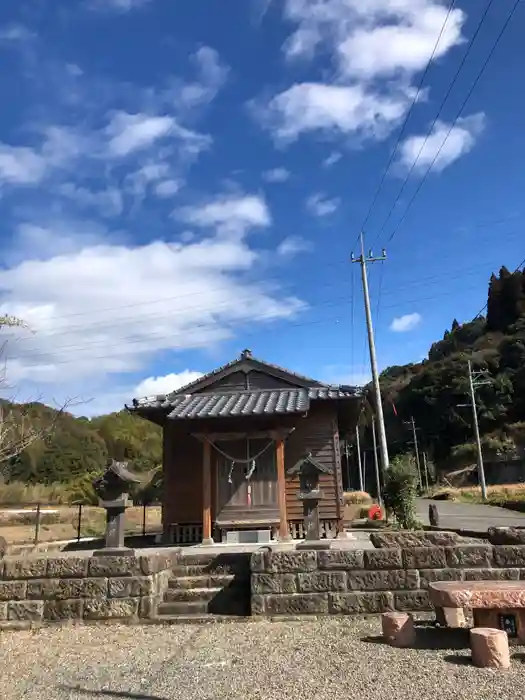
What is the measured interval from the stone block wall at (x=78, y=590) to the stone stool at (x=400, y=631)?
289cm

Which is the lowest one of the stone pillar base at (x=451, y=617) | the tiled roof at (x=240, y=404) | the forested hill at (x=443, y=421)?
the stone pillar base at (x=451, y=617)

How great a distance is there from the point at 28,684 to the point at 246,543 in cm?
856

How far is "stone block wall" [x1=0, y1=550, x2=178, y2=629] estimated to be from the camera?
665 centimetres

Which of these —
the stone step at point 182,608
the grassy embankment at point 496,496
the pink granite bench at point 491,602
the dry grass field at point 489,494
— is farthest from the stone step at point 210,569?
the dry grass field at point 489,494

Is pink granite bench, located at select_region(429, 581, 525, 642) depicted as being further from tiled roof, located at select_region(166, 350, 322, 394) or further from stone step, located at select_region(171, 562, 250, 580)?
tiled roof, located at select_region(166, 350, 322, 394)

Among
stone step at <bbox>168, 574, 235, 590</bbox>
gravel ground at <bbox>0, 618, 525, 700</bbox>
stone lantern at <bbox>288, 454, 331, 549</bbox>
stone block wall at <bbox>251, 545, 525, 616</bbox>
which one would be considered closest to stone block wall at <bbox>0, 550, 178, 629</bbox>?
gravel ground at <bbox>0, 618, 525, 700</bbox>

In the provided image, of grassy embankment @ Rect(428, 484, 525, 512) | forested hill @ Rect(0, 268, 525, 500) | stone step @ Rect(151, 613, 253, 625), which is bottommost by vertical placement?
stone step @ Rect(151, 613, 253, 625)

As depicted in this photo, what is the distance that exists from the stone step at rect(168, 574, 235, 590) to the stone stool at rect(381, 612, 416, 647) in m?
2.65

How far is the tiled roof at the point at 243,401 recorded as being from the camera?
13.1m

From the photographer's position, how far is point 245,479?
1372 centimetres

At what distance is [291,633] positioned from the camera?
593 cm

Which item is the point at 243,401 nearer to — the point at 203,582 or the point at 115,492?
the point at 115,492

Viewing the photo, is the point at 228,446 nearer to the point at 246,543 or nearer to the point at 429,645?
the point at 246,543

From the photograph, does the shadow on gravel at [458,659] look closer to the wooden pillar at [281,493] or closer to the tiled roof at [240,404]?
the tiled roof at [240,404]
